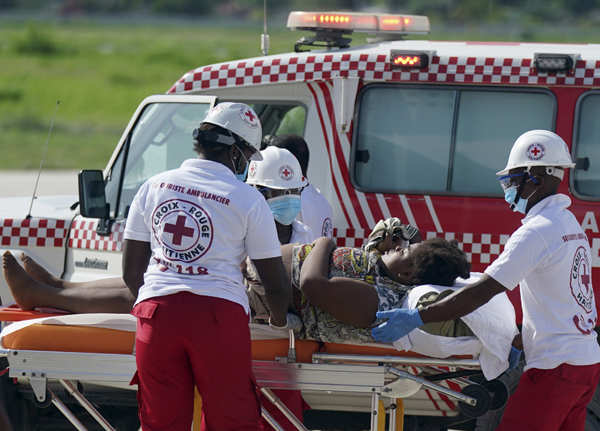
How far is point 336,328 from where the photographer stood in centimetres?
436

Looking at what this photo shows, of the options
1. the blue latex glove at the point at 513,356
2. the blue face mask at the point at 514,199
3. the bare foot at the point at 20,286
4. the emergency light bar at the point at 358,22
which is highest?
the emergency light bar at the point at 358,22

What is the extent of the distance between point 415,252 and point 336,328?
503mm

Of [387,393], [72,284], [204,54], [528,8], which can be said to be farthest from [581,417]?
[528,8]

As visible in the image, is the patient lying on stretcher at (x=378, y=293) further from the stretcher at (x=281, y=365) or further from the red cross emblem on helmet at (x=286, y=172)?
the red cross emblem on helmet at (x=286, y=172)

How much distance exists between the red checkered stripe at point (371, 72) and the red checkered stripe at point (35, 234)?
1.13 m

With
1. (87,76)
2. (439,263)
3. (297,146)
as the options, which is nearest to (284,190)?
(297,146)

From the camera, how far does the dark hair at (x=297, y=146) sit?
5.44 metres

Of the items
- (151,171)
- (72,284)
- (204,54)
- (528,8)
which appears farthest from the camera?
(528,8)

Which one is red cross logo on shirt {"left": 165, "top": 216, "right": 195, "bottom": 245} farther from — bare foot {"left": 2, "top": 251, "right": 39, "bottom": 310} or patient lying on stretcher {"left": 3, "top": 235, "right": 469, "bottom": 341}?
bare foot {"left": 2, "top": 251, "right": 39, "bottom": 310}

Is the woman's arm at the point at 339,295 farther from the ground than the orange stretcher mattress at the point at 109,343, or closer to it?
farther from the ground

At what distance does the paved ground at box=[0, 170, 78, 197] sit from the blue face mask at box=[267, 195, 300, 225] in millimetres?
13650

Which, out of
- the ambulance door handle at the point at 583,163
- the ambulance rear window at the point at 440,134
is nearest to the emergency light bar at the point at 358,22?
the ambulance rear window at the point at 440,134

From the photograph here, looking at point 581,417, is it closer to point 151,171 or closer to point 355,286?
point 355,286

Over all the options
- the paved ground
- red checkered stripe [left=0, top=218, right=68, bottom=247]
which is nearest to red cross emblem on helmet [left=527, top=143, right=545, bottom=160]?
red checkered stripe [left=0, top=218, right=68, bottom=247]
